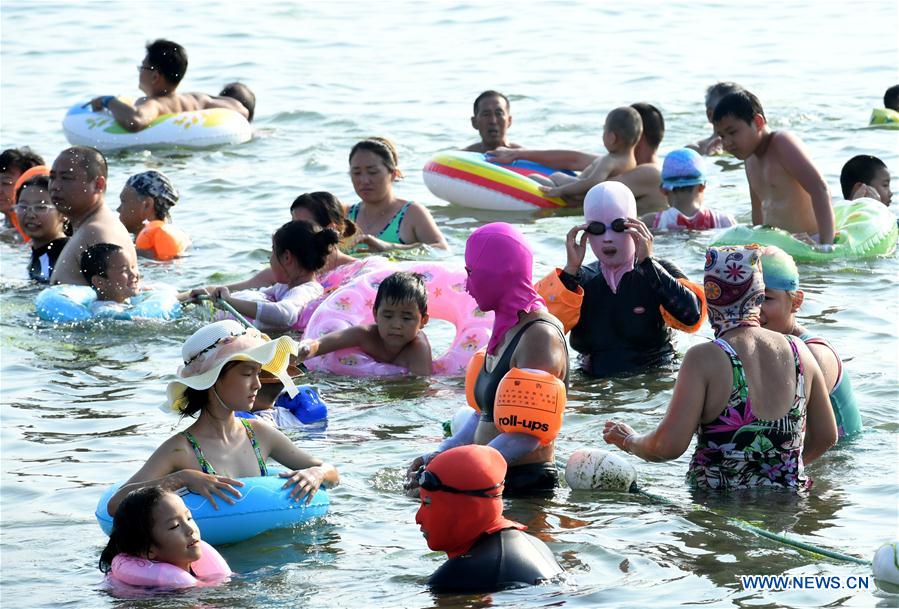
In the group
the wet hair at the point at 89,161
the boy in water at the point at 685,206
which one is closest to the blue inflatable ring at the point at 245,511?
the wet hair at the point at 89,161

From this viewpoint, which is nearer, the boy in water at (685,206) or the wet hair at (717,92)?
the boy in water at (685,206)

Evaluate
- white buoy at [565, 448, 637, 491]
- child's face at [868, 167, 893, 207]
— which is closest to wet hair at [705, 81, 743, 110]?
child's face at [868, 167, 893, 207]

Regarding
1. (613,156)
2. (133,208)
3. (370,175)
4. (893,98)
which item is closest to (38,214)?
(133,208)

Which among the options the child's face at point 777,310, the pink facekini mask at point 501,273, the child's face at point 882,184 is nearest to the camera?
the pink facekini mask at point 501,273

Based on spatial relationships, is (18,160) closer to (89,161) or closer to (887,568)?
(89,161)

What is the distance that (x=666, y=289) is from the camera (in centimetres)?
720

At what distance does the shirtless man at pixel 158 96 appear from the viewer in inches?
605

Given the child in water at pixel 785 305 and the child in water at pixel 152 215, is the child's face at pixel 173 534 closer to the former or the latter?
the child in water at pixel 785 305

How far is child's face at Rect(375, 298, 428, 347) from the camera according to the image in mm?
8086

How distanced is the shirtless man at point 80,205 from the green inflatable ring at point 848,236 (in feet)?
14.9

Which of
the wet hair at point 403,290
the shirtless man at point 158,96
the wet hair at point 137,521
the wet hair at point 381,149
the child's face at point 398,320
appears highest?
the shirtless man at point 158,96

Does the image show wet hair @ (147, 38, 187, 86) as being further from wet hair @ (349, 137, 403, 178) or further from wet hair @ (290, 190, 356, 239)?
wet hair @ (290, 190, 356, 239)

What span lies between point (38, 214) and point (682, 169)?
522 cm

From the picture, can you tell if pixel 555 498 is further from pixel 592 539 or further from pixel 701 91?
pixel 701 91
